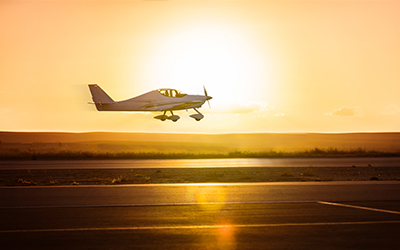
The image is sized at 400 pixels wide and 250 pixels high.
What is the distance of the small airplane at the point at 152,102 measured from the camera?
38188 millimetres

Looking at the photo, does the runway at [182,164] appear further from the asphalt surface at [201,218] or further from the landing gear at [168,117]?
the asphalt surface at [201,218]

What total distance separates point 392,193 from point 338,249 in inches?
385

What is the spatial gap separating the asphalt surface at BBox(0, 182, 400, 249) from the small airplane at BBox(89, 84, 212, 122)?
2008 cm

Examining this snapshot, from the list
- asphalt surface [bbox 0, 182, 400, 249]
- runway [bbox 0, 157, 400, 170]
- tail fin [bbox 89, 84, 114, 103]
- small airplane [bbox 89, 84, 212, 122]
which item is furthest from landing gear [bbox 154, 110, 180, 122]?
asphalt surface [bbox 0, 182, 400, 249]

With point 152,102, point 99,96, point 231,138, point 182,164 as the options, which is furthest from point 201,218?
point 231,138

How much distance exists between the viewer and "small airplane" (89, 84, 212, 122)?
38.2 m

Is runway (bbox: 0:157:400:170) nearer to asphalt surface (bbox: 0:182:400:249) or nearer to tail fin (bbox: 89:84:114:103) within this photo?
tail fin (bbox: 89:84:114:103)

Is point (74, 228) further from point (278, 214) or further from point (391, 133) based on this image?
point (391, 133)

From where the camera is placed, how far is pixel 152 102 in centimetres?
3819

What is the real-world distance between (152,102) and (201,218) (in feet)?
89.0

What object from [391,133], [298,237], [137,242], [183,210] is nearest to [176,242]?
[137,242]

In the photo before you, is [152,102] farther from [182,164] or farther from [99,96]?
[182,164]

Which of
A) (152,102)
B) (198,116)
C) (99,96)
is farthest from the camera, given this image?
(99,96)

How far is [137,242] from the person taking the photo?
30.0 ft
